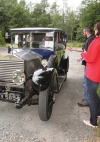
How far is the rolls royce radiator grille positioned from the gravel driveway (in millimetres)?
902

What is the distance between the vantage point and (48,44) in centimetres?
527

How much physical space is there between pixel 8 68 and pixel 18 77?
331mm

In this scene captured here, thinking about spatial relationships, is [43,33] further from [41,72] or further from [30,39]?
[41,72]

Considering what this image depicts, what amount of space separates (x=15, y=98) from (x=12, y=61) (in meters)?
0.77

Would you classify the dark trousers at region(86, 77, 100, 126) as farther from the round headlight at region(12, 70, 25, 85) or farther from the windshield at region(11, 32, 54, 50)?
the windshield at region(11, 32, 54, 50)

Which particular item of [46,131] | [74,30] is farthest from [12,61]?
[74,30]

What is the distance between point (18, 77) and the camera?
11.4ft

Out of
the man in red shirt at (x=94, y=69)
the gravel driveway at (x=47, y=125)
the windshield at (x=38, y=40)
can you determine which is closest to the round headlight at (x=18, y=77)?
the gravel driveway at (x=47, y=125)

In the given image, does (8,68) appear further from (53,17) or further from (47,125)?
(53,17)

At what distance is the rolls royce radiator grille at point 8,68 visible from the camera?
3.54 m

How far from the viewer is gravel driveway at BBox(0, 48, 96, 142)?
3102 millimetres

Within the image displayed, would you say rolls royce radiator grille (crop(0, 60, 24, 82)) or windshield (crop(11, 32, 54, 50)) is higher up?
windshield (crop(11, 32, 54, 50))

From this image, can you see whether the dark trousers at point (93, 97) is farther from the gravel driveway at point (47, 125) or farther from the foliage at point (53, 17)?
the foliage at point (53, 17)

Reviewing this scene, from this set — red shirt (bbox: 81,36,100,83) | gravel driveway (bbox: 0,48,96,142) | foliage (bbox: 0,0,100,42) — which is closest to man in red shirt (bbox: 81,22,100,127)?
red shirt (bbox: 81,36,100,83)
